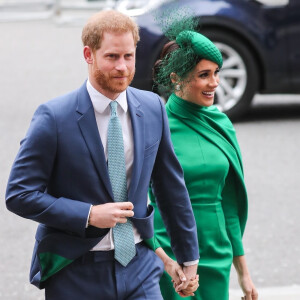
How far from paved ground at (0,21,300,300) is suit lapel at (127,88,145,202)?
2154 millimetres

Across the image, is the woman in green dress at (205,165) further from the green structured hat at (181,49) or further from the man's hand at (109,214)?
the man's hand at (109,214)

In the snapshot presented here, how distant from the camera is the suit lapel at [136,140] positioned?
9.48 feet

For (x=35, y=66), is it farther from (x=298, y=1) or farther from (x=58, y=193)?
(x=58, y=193)

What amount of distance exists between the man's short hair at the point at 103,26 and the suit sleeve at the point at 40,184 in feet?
0.86

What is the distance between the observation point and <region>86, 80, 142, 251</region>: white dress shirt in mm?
2879

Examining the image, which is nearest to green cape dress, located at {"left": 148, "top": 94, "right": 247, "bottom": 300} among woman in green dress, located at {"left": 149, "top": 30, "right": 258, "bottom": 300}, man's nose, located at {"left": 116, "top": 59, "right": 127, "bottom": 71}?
woman in green dress, located at {"left": 149, "top": 30, "right": 258, "bottom": 300}

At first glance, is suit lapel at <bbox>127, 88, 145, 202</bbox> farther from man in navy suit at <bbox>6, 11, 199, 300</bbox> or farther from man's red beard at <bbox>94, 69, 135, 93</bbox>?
man's red beard at <bbox>94, 69, 135, 93</bbox>

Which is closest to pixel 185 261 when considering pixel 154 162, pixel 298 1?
pixel 154 162

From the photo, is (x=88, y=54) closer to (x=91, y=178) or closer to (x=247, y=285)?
A: (x=91, y=178)


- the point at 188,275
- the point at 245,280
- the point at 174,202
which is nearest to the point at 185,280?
the point at 188,275

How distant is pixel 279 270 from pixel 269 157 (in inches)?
105

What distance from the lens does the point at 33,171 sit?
2760 millimetres

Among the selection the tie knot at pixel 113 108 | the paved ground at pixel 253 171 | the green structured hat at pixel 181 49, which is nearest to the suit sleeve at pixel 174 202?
the tie knot at pixel 113 108

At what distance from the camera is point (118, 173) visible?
9.42 feet
